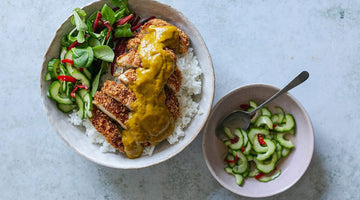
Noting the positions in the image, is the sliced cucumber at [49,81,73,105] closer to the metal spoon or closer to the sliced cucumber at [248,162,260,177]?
the metal spoon

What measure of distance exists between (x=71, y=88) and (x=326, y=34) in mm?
2451

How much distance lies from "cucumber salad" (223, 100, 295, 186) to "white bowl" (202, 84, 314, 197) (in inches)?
1.9

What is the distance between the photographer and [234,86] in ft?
10.7

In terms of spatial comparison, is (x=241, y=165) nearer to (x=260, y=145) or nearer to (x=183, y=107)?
(x=260, y=145)

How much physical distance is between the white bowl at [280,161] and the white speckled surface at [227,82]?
0.54 ft

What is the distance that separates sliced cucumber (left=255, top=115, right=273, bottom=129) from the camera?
3141 millimetres

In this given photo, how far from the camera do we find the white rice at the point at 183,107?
2.96m

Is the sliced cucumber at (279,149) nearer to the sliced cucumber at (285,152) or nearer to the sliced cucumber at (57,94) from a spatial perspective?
the sliced cucumber at (285,152)

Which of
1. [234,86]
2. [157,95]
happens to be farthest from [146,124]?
[234,86]

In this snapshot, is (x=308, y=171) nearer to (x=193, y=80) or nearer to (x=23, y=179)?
(x=193, y=80)

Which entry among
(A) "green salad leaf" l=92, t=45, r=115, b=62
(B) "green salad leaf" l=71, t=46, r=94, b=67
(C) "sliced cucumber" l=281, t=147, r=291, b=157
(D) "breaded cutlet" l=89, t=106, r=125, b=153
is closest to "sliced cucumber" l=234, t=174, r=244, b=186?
(C) "sliced cucumber" l=281, t=147, r=291, b=157

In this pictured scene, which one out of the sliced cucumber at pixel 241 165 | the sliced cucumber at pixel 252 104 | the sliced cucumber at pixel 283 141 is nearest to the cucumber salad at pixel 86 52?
the sliced cucumber at pixel 252 104

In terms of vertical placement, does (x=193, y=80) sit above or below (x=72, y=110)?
above

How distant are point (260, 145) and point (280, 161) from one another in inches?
11.3
